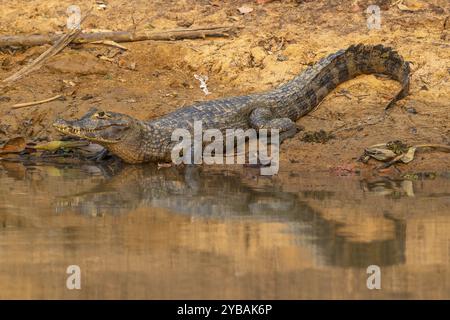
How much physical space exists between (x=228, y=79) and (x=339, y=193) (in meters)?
3.86

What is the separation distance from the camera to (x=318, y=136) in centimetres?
1106

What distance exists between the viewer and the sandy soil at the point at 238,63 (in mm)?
11500

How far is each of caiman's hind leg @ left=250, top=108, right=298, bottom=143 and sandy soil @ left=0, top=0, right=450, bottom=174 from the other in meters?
0.15

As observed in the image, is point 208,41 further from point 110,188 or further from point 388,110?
point 110,188

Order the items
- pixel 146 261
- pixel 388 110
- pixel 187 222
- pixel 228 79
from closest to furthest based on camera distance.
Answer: pixel 146 261
pixel 187 222
pixel 388 110
pixel 228 79

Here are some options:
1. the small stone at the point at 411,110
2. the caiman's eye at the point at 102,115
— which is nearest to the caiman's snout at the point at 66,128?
the caiman's eye at the point at 102,115

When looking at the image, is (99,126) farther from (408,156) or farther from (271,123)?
(408,156)

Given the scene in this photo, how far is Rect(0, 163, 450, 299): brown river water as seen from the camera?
625cm

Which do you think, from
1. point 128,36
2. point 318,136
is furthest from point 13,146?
point 318,136

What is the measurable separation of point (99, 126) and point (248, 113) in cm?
182
